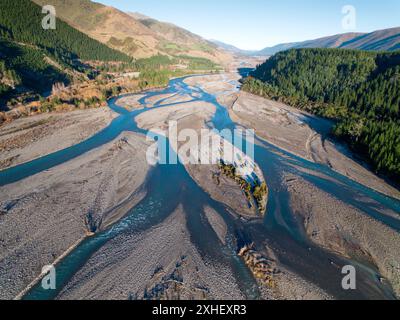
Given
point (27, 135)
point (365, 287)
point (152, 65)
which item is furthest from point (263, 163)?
point (152, 65)

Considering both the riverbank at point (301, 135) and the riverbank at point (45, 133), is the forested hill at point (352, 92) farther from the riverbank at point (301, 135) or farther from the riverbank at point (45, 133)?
the riverbank at point (45, 133)

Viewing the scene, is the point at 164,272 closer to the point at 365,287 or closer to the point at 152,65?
the point at 365,287

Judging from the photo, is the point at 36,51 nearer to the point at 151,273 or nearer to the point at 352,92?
the point at 151,273

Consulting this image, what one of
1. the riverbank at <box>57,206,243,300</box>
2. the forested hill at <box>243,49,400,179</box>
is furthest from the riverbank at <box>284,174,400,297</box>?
the forested hill at <box>243,49,400,179</box>

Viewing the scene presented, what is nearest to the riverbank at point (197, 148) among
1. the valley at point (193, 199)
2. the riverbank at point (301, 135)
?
the valley at point (193, 199)

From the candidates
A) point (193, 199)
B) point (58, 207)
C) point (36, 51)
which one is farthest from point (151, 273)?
point (36, 51)

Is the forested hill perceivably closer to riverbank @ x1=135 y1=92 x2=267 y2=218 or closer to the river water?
the river water

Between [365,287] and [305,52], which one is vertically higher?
[305,52]
